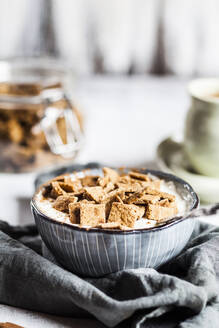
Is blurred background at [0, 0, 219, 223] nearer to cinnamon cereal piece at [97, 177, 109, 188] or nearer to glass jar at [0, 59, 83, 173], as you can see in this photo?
glass jar at [0, 59, 83, 173]

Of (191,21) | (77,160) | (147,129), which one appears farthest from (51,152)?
(191,21)

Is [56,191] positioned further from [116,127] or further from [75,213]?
[116,127]

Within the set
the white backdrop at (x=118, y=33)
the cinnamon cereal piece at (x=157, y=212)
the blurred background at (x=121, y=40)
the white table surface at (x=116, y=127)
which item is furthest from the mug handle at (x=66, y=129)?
the white backdrop at (x=118, y=33)

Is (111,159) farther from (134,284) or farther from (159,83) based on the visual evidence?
(159,83)

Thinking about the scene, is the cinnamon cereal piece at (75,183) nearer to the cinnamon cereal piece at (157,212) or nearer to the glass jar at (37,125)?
the cinnamon cereal piece at (157,212)

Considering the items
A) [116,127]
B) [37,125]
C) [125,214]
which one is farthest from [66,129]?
[125,214]
